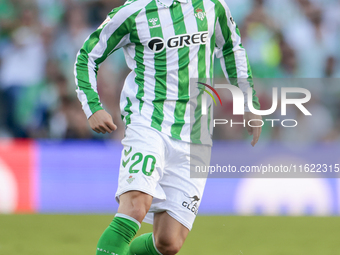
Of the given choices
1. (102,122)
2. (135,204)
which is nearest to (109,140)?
(102,122)

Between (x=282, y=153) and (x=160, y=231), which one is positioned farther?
(x=282, y=153)

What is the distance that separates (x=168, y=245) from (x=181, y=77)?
3.22ft

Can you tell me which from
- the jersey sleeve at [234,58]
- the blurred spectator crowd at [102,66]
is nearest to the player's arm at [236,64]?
the jersey sleeve at [234,58]

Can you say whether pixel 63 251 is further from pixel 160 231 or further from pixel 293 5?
pixel 293 5

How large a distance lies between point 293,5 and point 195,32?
16.6 ft

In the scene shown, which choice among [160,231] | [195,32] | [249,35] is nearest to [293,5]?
[249,35]

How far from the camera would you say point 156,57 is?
10.4 ft

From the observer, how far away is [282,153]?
660 cm

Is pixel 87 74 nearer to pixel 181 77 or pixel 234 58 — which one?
pixel 181 77

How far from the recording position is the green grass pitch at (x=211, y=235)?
15.1 feet

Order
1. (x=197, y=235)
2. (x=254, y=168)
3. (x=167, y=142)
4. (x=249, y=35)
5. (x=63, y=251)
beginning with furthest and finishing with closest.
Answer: (x=249, y=35)
(x=254, y=168)
(x=197, y=235)
(x=63, y=251)
(x=167, y=142)

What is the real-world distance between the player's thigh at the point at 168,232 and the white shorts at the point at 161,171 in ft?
0.10

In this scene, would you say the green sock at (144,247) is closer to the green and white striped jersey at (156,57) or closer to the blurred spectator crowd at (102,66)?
the green and white striped jersey at (156,57)

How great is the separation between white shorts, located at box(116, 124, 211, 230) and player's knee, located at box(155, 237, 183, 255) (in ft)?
0.38
